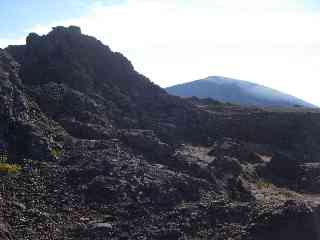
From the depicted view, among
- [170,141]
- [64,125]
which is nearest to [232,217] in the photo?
[64,125]

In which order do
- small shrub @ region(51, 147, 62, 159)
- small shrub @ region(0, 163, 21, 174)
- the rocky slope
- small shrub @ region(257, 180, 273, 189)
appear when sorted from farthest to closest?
small shrub @ region(257, 180, 273, 189) → small shrub @ region(51, 147, 62, 159) → small shrub @ region(0, 163, 21, 174) → the rocky slope

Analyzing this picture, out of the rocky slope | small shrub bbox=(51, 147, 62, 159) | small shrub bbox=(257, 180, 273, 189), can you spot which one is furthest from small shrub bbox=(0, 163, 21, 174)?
small shrub bbox=(257, 180, 273, 189)

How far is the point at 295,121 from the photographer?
64.4 m

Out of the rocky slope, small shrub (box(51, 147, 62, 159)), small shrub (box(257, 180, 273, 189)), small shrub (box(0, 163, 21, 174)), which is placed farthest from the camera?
small shrub (box(257, 180, 273, 189))

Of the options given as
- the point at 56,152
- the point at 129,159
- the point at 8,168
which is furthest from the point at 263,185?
the point at 8,168

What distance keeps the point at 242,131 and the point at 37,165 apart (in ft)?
111

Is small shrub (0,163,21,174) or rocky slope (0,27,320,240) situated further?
small shrub (0,163,21,174)

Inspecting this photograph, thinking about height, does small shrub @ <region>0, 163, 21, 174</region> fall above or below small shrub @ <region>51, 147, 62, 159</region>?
below

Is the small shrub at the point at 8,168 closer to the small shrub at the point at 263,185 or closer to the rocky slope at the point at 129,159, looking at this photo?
the rocky slope at the point at 129,159

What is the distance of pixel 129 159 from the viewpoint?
3709 centimetres

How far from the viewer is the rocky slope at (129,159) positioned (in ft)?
89.4

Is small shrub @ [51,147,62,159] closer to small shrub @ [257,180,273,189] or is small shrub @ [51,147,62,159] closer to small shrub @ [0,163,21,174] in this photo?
small shrub @ [0,163,21,174]

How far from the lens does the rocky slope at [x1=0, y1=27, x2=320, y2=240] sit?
27.2 meters

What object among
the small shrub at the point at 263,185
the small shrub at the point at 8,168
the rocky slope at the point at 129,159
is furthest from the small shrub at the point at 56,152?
the small shrub at the point at 263,185
